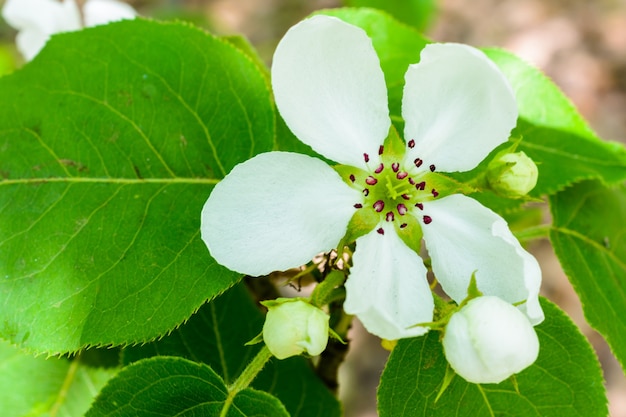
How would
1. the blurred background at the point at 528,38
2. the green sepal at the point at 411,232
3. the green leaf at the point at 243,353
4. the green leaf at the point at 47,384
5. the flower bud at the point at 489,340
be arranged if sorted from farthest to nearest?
the blurred background at the point at 528,38, the green leaf at the point at 47,384, the green leaf at the point at 243,353, the green sepal at the point at 411,232, the flower bud at the point at 489,340

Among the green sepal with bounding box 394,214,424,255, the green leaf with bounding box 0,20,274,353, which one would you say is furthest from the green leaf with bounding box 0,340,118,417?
the green sepal with bounding box 394,214,424,255

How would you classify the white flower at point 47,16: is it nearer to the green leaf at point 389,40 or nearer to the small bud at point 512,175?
the green leaf at point 389,40

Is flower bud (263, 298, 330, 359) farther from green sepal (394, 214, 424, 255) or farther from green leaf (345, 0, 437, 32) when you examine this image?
green leaf (345, 0, 437, 32)

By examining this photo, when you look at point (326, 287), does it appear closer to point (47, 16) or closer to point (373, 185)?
point (373, 185)

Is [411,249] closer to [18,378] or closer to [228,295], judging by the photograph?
[228,295]

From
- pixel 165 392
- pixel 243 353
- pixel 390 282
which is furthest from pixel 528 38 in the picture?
pixel 165 392

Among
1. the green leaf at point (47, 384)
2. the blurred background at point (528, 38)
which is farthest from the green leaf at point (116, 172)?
the blurred background at point (528, 38)
